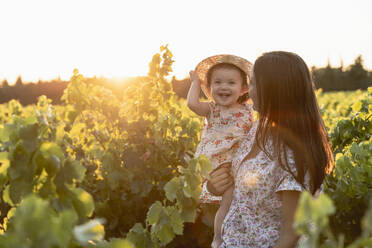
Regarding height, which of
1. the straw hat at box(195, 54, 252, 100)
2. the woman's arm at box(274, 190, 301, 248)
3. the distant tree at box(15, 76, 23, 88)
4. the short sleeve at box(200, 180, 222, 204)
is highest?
the distant tree at box(15, 76, 23, 88)

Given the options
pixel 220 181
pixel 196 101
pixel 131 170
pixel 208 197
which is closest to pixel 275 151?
pixel 220 181

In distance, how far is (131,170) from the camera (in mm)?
3906

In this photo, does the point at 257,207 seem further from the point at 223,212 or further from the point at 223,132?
the point at 223,132

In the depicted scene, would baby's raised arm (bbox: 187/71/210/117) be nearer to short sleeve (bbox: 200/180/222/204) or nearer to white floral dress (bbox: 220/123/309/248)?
short sleeve (bbox: 200/180/222/204)

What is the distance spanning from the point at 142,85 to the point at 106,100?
0.83 m

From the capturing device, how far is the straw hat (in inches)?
119

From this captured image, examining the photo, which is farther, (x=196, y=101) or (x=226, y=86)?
(x=196, y=101)

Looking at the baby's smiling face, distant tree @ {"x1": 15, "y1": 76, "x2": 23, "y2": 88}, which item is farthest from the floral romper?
distant tree @ {"x1": 15, "y1": 76, "x2": 23, "y2": 88}

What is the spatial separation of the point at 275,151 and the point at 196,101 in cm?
115

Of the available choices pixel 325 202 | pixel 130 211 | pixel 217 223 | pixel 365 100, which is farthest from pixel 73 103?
pixel 325 202

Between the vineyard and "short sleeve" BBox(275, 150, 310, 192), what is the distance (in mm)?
250

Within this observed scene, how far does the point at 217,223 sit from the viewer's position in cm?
249

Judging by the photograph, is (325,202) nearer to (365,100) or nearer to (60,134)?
(60,134)

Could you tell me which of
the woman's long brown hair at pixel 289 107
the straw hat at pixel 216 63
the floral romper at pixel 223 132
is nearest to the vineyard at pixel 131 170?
the floral romper at pixel 223 132
